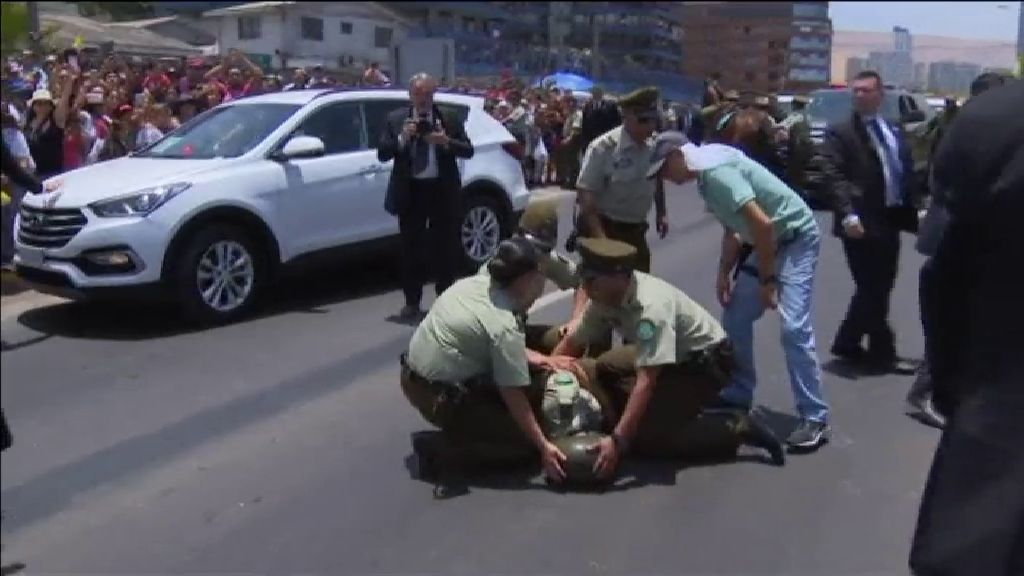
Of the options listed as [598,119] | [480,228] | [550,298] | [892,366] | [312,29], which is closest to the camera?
[892,366]

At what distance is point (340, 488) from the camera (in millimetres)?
5457

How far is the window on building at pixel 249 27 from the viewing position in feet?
50.3

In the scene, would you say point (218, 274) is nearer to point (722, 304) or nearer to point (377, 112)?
point (377, 112)

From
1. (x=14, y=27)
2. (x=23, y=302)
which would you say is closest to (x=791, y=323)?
(x=23, y=302)

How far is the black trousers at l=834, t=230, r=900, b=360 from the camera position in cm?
745

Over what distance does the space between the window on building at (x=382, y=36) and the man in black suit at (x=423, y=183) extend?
602 cm

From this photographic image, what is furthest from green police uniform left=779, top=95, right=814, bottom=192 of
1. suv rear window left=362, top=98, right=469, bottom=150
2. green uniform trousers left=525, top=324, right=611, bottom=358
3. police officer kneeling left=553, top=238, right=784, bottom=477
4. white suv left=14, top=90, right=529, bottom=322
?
police officer kneeling left=553, top=238, right=784, bottom=477

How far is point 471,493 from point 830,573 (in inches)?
63.3

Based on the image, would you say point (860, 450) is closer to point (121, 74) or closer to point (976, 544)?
point (976, 544)

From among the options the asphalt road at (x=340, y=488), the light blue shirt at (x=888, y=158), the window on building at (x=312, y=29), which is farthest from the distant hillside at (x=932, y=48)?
the window on building at (x=312, y=29)

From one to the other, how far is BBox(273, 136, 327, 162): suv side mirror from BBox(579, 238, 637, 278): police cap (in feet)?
14.4

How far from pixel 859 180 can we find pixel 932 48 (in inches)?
168

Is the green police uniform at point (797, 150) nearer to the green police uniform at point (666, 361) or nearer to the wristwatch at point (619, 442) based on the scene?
the green police uniform at point (666, 361)

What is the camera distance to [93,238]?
331 inches
